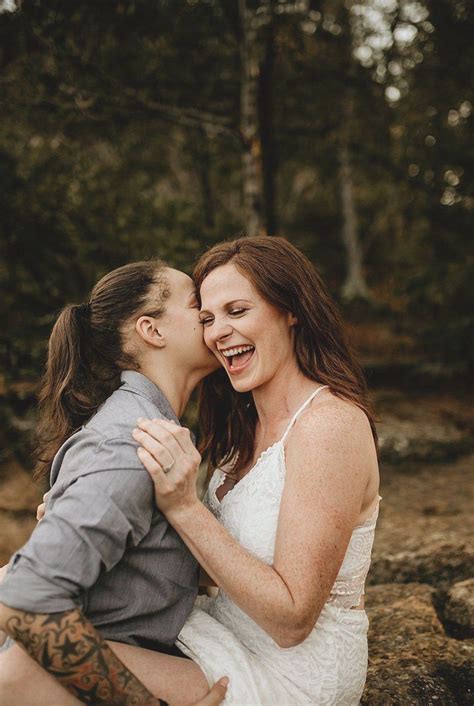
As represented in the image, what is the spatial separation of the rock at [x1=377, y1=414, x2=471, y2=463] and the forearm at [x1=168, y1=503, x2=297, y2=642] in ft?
17.1

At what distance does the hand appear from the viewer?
211cm

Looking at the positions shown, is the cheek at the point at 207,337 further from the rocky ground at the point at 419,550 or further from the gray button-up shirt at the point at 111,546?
the rocky ground at the point at 419,550

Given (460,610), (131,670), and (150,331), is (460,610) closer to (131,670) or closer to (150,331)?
(131,670)

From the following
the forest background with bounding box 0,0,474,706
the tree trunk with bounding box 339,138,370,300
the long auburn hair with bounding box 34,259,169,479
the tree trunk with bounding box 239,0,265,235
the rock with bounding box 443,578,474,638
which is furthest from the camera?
the tree trunk with bounding box 339,138,370,300

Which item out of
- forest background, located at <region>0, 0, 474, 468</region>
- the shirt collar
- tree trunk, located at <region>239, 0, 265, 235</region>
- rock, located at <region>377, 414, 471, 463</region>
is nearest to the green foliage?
forest background, located at <region>0, 0, 474, 468</region>

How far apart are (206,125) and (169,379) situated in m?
4.27

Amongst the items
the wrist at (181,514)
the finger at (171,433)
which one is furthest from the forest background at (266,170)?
the finger at (171,433)

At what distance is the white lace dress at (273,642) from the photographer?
2371 mm

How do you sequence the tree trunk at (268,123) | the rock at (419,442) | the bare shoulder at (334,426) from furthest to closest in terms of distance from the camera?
the rock at (419,442)
the tree trunk at (268,123)
the bare shoulder at (334,426)

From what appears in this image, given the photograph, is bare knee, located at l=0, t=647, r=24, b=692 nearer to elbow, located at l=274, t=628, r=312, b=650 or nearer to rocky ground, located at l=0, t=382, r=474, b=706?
elbow, located at l=274, t=628, r=312, b=650

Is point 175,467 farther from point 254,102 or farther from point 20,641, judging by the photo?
point 254,102

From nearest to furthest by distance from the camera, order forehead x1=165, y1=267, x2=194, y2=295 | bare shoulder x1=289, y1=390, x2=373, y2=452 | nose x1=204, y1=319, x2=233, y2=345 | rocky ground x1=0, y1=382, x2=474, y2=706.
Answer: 1. bare shoulder x1=289, y1=390, x2=373, y2=452
2. nose x1=204, y1=319, x2=233, y2=345
3. forehead x1=165, y1=267, x2=194, y2=295
4. rocky ground x1=0, y1=382, x2=474, y2=706

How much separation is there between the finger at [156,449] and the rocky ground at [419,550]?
151cm

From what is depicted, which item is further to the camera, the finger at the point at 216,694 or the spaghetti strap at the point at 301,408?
the spaghetti strap at the point at 301,408
